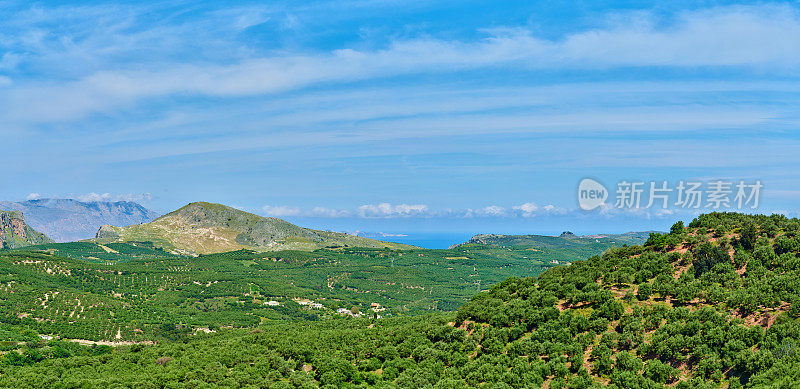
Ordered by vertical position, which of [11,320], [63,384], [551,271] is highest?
[551,271]

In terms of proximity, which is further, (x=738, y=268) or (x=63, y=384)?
(x=738, y=268)

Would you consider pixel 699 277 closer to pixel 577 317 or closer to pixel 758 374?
pixel 577 317

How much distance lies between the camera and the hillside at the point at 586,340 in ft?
173

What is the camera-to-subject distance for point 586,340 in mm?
61094

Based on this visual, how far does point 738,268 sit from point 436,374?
45.7m

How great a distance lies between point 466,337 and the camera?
7000cm

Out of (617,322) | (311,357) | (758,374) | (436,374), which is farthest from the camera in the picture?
(311,357)

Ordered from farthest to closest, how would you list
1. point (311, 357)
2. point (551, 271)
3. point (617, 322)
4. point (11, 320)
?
point (11, 320) < point (551, 271) < point (311, 357) < point (617, 322)

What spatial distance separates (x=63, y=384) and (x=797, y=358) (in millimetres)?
77347

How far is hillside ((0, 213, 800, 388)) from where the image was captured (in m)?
52.8

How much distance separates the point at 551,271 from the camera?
306 ft

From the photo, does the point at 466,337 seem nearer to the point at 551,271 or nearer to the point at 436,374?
the point at 436,374

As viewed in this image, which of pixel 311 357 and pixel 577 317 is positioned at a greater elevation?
pixel 577 317

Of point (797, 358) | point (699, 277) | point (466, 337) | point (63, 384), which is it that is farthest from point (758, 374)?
point (63, 384)
